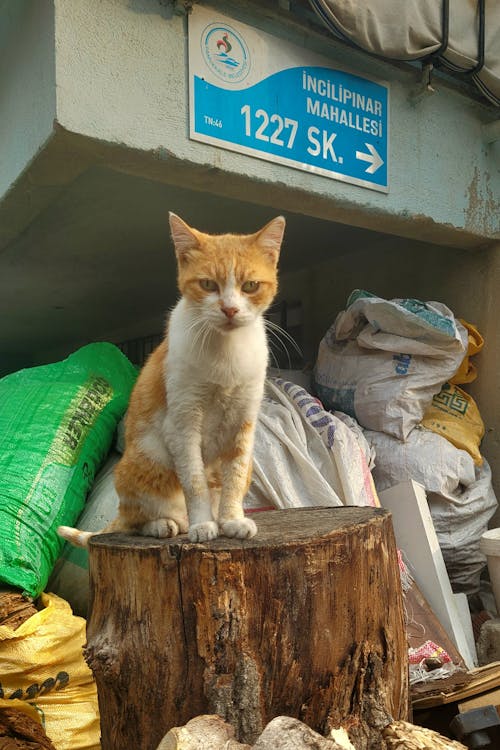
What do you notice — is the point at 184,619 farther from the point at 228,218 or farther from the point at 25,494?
the point at 228,218

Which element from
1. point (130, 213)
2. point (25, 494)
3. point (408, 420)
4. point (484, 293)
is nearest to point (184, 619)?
point (25, 494)

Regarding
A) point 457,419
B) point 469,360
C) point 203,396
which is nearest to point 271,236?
point 203,396

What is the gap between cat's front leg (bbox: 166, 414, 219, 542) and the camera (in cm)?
139

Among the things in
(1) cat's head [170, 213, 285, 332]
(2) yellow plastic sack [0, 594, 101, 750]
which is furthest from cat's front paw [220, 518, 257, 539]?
(2) yellow plastic sack [0, 594, 101, 750]

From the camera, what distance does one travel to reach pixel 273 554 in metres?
1.22

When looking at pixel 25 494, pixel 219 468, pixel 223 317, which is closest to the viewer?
pixel 223 317

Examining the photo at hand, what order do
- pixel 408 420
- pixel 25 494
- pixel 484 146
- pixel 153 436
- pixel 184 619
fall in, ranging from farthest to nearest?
pixel 484 146 < pixel 408 420 < pixel 25 494 < pixel 153 436 < pixel 184 619

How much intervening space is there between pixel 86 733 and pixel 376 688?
0.99 metres

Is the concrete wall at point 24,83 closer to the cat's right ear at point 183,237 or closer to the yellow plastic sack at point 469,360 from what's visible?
the cat's right ear at point 183,237

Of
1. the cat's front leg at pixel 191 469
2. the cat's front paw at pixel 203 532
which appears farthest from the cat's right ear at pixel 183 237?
the cat's front paw at pixel 203 532

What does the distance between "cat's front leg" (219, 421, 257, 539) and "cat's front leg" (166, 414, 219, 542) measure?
5 cm

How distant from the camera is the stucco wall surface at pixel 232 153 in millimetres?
1762

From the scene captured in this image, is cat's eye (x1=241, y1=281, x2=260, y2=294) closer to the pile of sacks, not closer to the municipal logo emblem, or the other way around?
the municipal logo emblem

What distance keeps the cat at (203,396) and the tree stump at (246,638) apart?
13 centimetres
